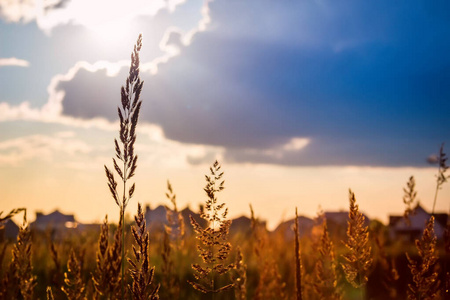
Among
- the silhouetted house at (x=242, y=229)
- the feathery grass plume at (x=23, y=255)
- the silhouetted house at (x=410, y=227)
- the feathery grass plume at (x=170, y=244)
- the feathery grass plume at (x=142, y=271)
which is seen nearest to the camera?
the feathery grass plume at (x=142, y=271)

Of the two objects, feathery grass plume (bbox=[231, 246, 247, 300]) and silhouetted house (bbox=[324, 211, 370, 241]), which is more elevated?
silhouetted house (bbox=[324, 211, 370, 241])

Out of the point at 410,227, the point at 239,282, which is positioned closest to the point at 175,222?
the point at 239,282

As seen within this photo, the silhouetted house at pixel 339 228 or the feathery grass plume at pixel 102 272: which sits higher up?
the silhouetted house at pixel 339 228

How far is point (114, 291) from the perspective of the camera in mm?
2498

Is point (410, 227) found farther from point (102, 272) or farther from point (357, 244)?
point (102, 272)

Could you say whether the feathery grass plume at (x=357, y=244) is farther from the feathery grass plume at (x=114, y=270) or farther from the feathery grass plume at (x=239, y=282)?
the feathery grass plume at (x=114, y=270)

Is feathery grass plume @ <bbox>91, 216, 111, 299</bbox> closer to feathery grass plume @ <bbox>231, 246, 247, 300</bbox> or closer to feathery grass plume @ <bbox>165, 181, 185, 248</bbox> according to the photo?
feathery grass plume @ <bbox>231, 246, 247, 300</bbox>

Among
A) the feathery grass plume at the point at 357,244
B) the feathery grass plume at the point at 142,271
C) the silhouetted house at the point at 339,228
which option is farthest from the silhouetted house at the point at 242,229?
the silhouetted house at the point at 339,228

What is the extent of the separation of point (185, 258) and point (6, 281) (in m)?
6.27

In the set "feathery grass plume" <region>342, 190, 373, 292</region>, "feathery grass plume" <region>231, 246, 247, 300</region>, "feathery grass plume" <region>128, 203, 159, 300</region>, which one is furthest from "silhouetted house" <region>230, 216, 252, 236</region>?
"feathery grass plume" <region>342, 190, 373, 292</region>

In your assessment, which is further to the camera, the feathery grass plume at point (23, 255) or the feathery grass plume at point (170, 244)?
the feathery grass plume at point (170, 244)

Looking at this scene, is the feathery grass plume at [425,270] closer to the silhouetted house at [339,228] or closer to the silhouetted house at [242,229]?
the silhouetted house at [339,228]

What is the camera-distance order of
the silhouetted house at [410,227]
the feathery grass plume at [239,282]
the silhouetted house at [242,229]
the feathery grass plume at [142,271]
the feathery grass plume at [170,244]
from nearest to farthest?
the feathery grass plume at [142,271]
the feathery grass plume at [239,282]
the feathery grass plume at [170,244]
the silhouetted house at [242,229]
the silhouetted house at [410,227]

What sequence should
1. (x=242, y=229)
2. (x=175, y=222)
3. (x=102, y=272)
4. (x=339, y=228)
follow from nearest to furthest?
(x=102, y=272) < (x=175, y=222) < (x=242, y=229) < (x=339, y=228)
